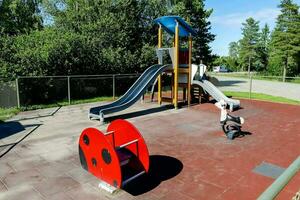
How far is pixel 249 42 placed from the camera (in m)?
50.7

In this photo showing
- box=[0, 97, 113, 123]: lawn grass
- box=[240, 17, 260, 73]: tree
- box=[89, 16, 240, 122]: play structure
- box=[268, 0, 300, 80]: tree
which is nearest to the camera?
box=[0, 97, 113, 123]: lawn grass

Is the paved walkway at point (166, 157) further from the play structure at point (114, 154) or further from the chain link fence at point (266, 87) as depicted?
the chain link fence at point (266, 87)

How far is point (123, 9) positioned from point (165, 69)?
755cm

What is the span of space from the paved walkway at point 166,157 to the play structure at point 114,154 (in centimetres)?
22

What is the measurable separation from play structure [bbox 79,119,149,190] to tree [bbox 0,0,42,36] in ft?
69.0

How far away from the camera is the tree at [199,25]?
20.2 meters

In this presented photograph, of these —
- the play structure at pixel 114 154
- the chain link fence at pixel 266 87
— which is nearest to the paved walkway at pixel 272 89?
the chain link fence at pixel 266 87

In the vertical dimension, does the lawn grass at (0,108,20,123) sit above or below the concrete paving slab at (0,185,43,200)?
above

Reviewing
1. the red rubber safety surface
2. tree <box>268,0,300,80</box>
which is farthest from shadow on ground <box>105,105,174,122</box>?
tree <box>268,0,300,80</box>

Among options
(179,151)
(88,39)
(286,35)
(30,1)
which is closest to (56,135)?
(179,151)

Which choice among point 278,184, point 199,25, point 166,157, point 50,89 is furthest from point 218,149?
point 199,25

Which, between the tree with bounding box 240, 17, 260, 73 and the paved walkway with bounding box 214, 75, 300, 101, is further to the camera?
the tree with bounding box 240, 17, 260, 73

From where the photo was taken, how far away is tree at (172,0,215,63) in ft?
66.3

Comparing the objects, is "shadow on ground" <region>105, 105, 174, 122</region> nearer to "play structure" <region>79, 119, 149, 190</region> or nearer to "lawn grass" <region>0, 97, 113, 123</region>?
"lawn grass" <region>0, 97, 113, 123</region>
